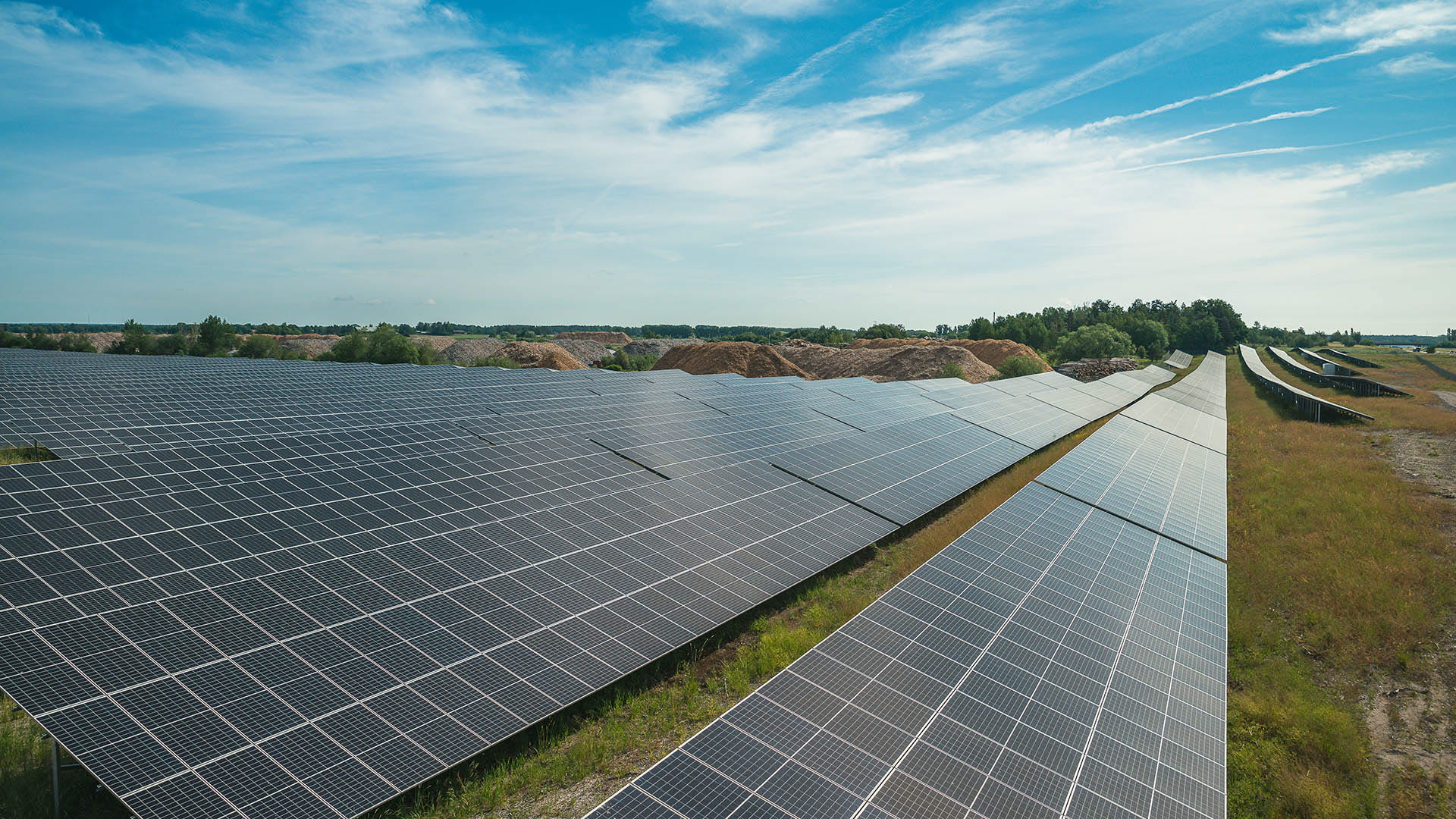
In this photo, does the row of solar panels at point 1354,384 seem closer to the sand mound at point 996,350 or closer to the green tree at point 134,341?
the sand mound at point 996,350

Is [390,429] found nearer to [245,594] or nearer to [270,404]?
[270,404]

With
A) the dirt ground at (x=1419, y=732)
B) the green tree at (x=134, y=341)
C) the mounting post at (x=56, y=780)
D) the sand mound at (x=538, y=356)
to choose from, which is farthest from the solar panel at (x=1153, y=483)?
the green tree at (x=134, y=341)

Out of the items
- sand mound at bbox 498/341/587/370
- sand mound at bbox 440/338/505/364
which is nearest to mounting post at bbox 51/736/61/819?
sand mound at bbox 498/341/587/370

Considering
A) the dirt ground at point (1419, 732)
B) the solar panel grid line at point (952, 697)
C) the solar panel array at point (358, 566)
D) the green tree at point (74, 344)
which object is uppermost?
the green tree at point (74, 344)

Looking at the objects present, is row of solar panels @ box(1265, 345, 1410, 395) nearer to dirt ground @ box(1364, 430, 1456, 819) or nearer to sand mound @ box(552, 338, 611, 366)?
dirt ground @ box(1364, 430, 1456, 819)

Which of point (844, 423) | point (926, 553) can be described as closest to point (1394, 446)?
point (844, 423)
